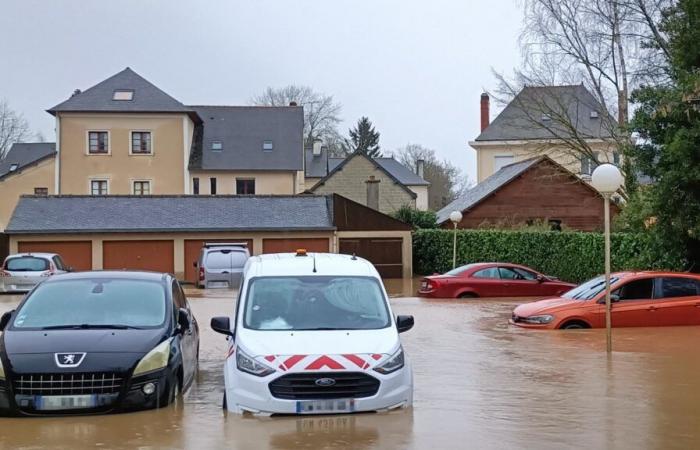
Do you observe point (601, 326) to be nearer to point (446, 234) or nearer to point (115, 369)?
point (115, 369)

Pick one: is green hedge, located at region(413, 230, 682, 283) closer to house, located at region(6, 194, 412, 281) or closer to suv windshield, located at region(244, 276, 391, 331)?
house, located at region(6, 194, 412, 281)

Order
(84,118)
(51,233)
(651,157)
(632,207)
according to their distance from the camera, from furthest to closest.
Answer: (84,118), (51,233), (632,207), (651,157)

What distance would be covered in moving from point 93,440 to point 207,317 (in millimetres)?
12431

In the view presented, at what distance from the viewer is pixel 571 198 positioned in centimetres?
4056

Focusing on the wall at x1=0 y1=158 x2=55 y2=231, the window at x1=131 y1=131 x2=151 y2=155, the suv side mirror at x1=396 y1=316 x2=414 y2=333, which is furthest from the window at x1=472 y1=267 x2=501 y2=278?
the wall at x1=0 y1=158 x2=55 y2=231

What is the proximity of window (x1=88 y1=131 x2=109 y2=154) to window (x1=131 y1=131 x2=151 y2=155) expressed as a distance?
156 cm

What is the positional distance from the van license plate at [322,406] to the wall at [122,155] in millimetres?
45549

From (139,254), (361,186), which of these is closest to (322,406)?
(139,254)

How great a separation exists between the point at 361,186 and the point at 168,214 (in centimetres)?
2266

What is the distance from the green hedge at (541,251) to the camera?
24.8 m

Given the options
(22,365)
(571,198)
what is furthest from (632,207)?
(571,198)

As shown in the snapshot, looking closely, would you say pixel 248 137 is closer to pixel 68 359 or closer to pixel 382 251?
pixel 382 251

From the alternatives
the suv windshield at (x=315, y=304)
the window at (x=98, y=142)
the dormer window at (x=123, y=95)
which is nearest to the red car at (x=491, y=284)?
the suv windshield at (x=315, y=304)

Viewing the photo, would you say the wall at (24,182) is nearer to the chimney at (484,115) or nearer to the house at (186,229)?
the house at (186,229)
